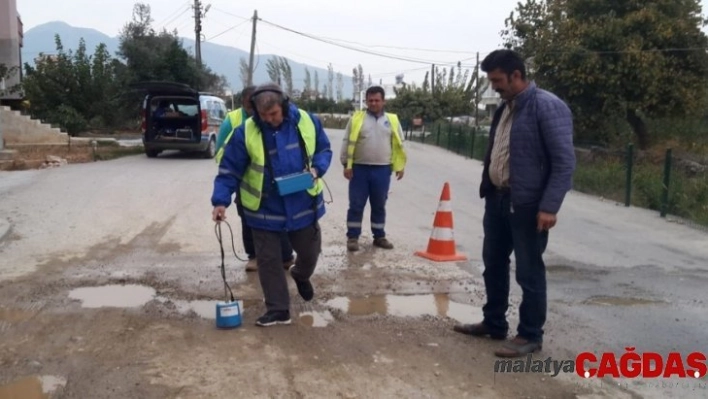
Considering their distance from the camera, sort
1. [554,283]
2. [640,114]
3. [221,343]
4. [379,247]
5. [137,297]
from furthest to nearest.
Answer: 1. [640,114]
2. [379,247]
3. [554,283]
4. [137,297]
5. [221,343]

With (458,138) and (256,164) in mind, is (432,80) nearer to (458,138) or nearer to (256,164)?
(458,138)

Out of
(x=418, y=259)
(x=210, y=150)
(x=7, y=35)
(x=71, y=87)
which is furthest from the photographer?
(x=7, y=35)

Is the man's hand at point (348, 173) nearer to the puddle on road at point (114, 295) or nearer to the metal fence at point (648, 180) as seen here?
the puddle on road at point (114, 295)

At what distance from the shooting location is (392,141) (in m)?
7.68

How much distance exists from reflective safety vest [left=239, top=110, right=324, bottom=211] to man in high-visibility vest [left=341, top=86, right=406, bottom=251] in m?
2.32

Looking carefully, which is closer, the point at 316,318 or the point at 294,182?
the point at 294,182

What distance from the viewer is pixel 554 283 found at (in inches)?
262

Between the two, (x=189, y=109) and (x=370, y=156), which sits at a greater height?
(x=189, y=109)

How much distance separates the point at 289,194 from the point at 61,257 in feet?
11.4

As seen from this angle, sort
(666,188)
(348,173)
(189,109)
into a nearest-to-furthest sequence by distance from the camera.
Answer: (348,173) < (666,188) < (189,109)

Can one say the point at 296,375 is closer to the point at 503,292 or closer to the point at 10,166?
the point at 503,292


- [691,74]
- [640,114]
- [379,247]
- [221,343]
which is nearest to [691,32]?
[691,74]

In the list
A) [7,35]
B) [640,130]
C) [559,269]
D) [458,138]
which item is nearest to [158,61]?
[7,35]

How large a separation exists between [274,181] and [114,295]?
6.38ft
